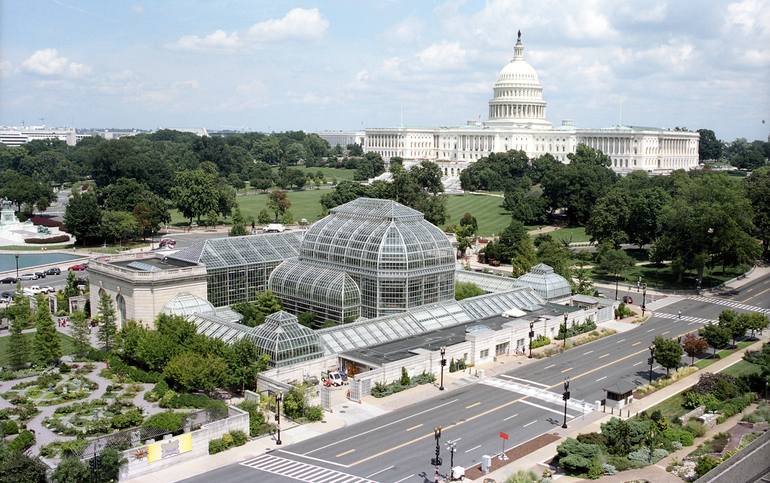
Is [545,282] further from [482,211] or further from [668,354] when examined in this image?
[482,211]

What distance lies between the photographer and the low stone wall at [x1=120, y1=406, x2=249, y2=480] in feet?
139

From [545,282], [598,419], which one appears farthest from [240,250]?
[598,419]

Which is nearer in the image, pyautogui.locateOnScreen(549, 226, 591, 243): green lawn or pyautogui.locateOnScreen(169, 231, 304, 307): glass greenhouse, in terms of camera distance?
pyautogui.locateOnScreen(169, 231, 304, 307): glass greenhouse

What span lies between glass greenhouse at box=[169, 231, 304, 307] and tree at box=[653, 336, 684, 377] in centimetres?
3823

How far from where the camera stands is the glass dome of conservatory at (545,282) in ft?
274

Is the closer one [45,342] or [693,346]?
[45,342]

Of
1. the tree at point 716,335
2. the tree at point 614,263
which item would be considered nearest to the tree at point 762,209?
the tree at point 614,263

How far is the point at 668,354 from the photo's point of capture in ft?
197

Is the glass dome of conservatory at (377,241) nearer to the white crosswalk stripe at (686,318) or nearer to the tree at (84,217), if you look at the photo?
the white crosswalk stripe at (686,318)

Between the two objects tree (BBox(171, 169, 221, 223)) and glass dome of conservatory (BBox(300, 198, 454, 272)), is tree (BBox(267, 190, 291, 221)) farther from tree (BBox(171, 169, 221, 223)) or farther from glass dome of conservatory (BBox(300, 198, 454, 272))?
glass dome of conservatory (BBox(300, 198, 454, 272))

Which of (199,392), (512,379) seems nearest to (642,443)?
(512,379)

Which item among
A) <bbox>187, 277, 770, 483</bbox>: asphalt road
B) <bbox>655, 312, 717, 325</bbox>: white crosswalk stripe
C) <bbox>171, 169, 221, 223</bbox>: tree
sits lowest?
<bbox>655, 312, 717, 325</bbox>: white crosswalk stripe

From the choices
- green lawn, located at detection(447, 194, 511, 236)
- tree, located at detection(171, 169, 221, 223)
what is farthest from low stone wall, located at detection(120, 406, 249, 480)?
tree, located at detection(171, 169, 221, 223)

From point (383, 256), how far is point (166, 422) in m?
29.3
